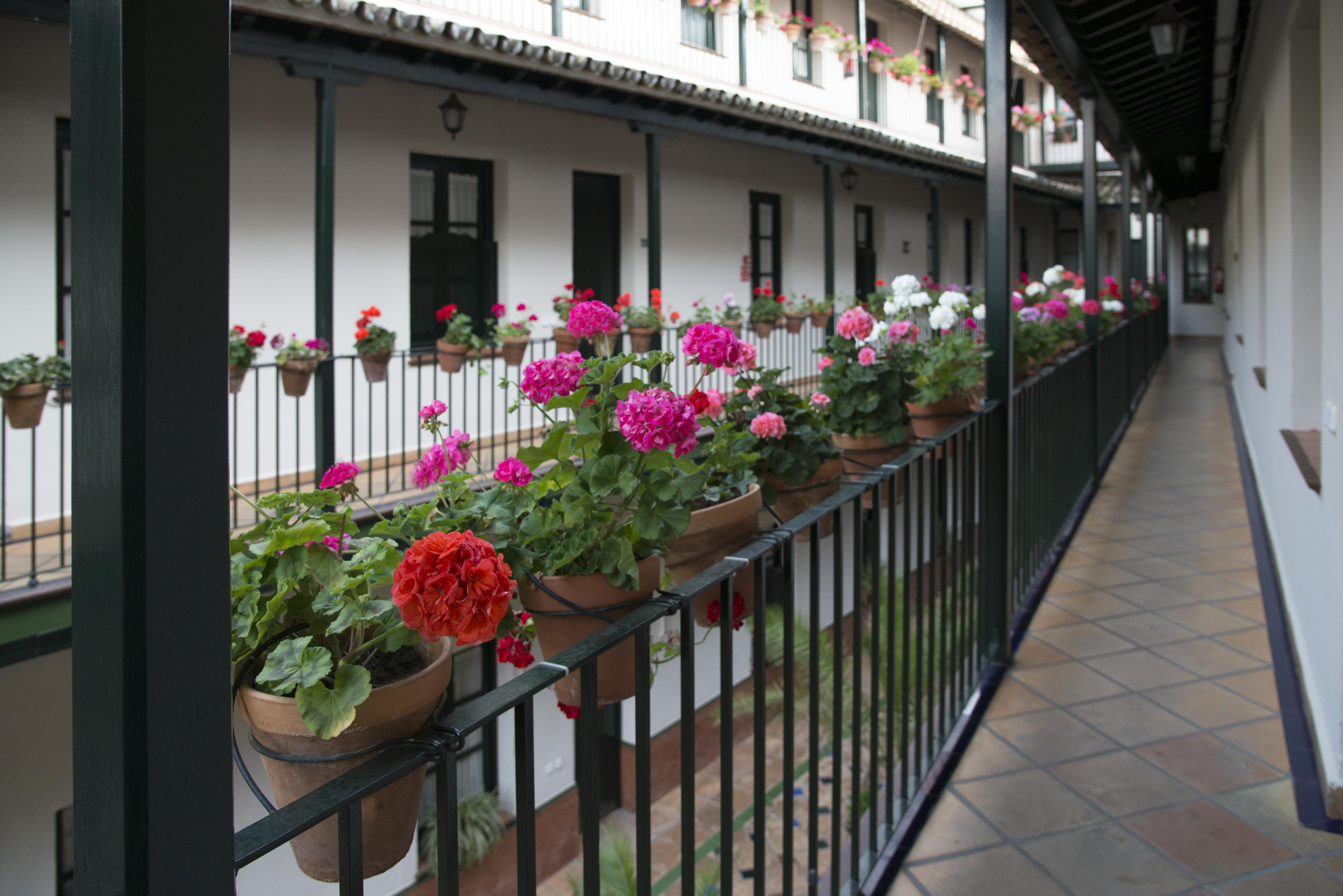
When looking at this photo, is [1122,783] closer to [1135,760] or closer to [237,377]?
[1135,760]

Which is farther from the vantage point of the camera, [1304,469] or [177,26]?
[1304,469]

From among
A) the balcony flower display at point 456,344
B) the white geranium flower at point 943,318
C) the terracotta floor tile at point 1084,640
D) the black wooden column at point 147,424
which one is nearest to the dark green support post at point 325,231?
the balcony flower display at point 456,344

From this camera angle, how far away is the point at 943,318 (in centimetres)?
389

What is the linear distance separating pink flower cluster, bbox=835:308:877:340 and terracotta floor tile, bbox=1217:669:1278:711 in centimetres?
178

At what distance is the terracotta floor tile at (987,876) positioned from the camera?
2.28 meters

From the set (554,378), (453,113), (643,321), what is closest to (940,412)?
(554,378)

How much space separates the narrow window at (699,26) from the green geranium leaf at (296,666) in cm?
1031

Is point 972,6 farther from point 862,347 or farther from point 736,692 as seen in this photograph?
point 862,347

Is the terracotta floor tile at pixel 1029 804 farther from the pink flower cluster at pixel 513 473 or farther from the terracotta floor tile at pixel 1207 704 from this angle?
the pink flower cluster at pixel 513 473

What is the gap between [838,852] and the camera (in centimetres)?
201

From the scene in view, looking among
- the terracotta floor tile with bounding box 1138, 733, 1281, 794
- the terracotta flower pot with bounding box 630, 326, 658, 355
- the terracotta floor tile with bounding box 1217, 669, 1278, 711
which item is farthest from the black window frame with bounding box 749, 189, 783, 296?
the terracotta floor tile with bounding box 1138, 733, 1281, 794

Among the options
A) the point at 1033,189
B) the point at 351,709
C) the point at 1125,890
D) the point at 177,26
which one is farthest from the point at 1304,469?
the point at 1033,189

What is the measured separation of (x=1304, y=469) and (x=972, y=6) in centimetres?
1546

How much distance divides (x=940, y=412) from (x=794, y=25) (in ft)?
28.9
